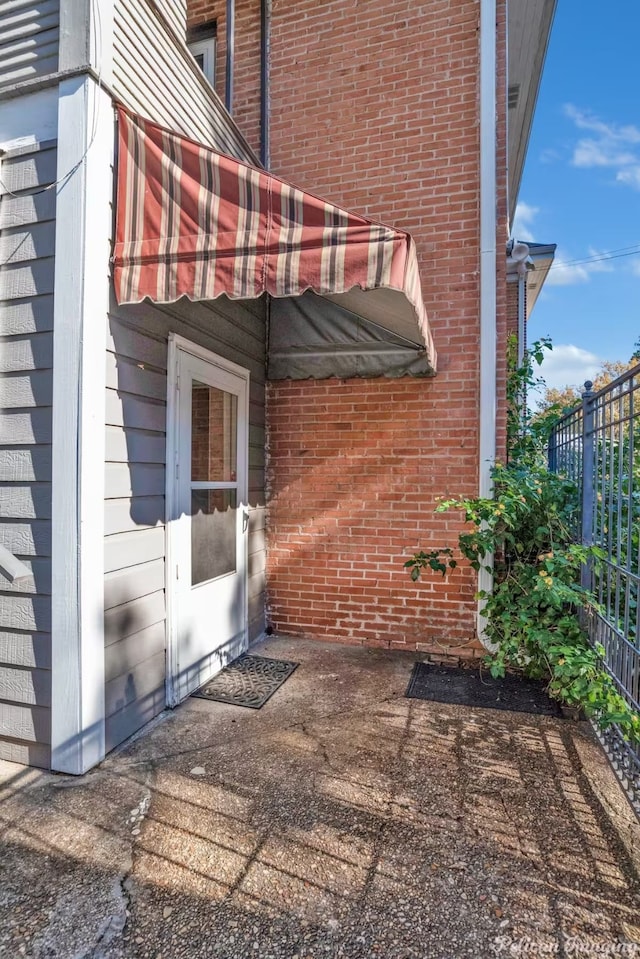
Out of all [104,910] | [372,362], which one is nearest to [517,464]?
[372,362]

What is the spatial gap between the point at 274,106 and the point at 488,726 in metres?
5.07

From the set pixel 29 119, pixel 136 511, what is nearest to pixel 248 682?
pixel 136 511

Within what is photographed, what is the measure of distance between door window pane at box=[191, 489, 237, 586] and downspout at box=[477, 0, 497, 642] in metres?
1.86

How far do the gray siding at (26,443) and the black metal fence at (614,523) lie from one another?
263 centimetres

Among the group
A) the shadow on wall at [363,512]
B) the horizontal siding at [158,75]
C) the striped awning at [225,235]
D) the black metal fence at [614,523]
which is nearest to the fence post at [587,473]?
the black metal fence at [614,523]

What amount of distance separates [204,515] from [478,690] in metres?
2.13

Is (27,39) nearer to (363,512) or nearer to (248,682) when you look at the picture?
(363,512)

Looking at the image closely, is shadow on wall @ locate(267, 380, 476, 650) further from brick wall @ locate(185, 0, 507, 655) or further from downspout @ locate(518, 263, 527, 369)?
downspout @ locate(518, 263, 527, 369)

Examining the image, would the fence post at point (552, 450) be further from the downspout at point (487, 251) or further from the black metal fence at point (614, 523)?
the downspout at point (487, 251)

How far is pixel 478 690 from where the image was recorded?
3363 millimetres

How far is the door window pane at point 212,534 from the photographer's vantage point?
3.22m

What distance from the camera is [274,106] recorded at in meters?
4.46

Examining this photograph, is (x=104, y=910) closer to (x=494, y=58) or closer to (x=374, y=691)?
(x=374, y=691)

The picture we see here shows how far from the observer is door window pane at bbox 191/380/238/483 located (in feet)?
10.5
